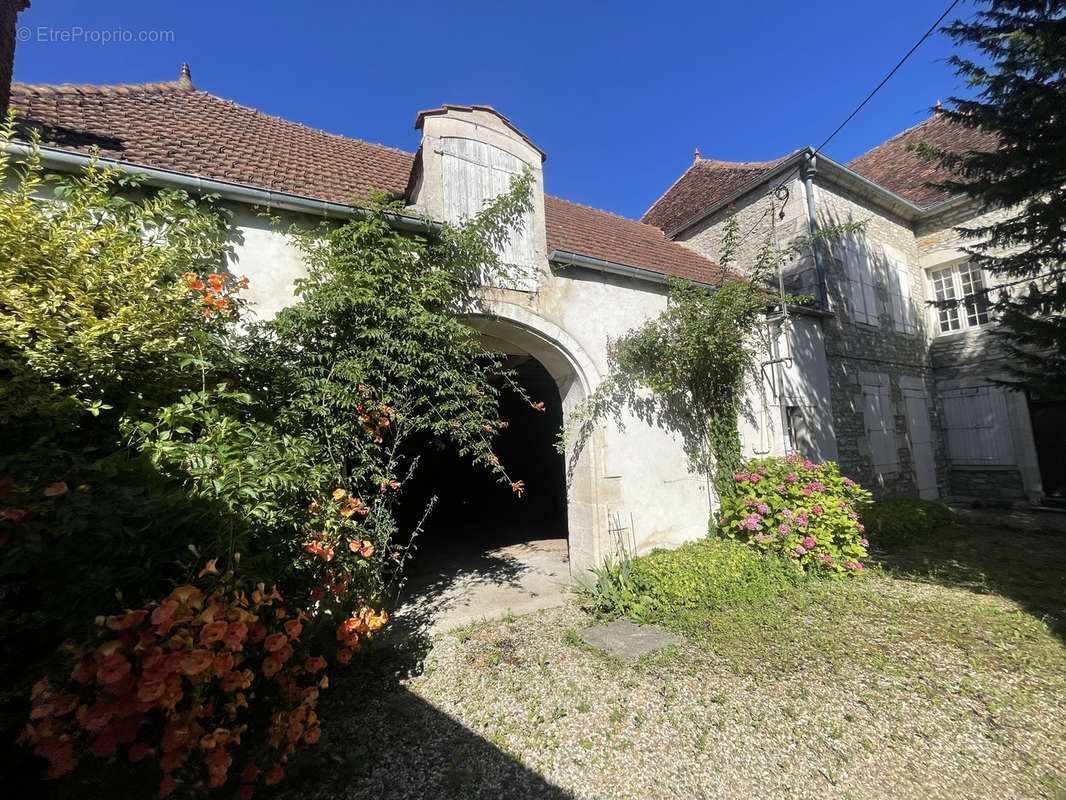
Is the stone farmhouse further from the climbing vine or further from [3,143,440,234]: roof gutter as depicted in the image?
the climbing vine

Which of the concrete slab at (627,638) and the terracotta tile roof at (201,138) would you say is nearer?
the concrete slab at (627,638)

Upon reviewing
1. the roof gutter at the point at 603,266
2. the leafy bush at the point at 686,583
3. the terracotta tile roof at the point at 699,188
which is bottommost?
the leafy bush at the point at 686,583

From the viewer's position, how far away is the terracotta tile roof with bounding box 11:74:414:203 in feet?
12.4

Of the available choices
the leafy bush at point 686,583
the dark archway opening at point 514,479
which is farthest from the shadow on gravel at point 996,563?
the dark archway opening at point 514,479

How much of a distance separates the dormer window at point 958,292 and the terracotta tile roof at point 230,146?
21.3 feet

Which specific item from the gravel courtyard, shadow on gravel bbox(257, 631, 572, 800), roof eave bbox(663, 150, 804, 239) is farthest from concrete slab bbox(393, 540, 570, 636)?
roof eave bbox(663, 150, 804, 239)

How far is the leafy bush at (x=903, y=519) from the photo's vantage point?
6043mm

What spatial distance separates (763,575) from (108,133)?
7.86 m

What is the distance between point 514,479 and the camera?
10.4 meters

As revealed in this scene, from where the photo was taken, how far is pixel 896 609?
390cm

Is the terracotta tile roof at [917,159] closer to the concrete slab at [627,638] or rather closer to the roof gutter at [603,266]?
the roof gutter at [603,266]

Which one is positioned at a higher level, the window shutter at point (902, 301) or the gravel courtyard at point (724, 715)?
the window shutter at point (902, 301)

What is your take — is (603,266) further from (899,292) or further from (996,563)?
(899,292)

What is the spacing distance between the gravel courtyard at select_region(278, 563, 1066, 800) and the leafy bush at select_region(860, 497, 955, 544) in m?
2.48
